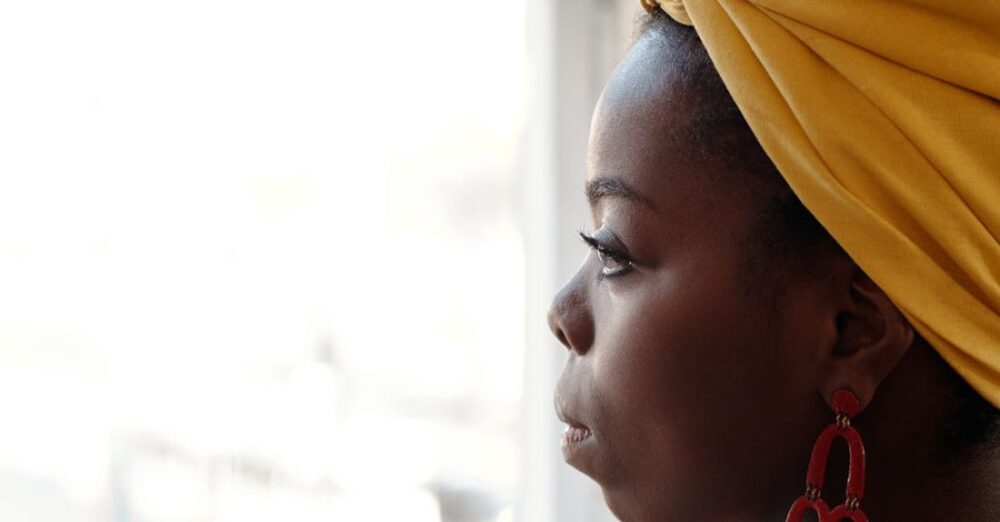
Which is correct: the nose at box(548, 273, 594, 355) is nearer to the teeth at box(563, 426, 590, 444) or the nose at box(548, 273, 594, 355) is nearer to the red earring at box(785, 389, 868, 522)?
the teeth at box(563, 426, 590, 444)

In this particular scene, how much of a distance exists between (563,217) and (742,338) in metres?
1.46

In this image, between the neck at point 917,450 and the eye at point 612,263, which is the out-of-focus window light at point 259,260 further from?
the neck at point 917,450

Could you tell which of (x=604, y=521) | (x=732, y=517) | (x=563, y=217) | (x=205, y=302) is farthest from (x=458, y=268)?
(x=732, y=517)

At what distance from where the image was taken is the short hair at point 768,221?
0.75 meters

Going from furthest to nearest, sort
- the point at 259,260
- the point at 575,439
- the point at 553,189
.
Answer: the point at 553,189, the point at 259,260, the point at 575,439

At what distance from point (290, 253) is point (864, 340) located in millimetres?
1167

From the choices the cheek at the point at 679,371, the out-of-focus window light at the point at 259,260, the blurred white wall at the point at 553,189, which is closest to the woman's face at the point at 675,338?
the cheek at the point at 679,371

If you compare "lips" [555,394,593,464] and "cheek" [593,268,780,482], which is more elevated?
"cheek" [593,268,780,482]

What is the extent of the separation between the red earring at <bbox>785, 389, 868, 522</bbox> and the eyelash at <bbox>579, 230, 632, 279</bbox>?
0.51ft

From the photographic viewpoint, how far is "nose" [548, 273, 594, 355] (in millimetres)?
832

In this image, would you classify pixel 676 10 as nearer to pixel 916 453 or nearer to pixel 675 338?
pixel 675 338

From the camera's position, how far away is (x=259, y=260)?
5.73 feet

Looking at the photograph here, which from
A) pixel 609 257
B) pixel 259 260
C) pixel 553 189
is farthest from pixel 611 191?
pixel 553 189

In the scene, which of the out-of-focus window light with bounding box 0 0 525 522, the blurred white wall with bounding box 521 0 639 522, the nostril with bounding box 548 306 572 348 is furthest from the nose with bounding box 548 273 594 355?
the blurred white wall with bounding box 521 0 639 522
